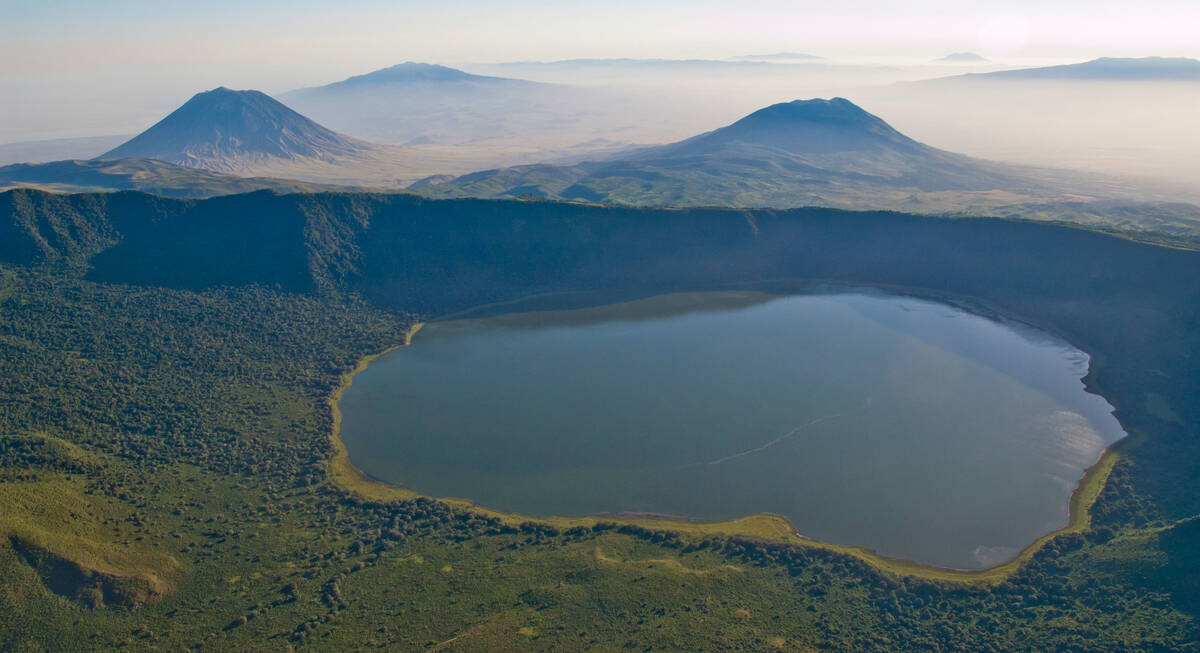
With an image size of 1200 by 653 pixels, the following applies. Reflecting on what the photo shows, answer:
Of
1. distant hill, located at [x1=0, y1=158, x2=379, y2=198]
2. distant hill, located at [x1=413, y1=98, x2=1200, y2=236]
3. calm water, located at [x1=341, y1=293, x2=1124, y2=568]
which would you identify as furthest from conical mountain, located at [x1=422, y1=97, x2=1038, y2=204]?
calm water, located at [x1=341, y1=293, x2=1124, y2=568]

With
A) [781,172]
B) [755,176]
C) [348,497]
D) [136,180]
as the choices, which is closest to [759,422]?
[348,497]

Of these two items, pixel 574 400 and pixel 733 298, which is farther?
pixel 733 298

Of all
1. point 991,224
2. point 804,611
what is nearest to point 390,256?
point 804,611

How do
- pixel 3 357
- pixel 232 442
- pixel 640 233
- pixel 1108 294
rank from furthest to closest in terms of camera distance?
pixel 640 233 → pixel 1108 294 → pixel 3 357 → pixel 232 442

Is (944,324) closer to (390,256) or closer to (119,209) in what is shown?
(390,256)

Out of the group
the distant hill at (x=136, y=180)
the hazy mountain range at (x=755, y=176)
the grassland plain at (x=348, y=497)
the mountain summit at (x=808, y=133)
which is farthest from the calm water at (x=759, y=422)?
the mountain summit at (x=808, y=133)

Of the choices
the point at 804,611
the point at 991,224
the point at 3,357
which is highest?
the point at 991,224
